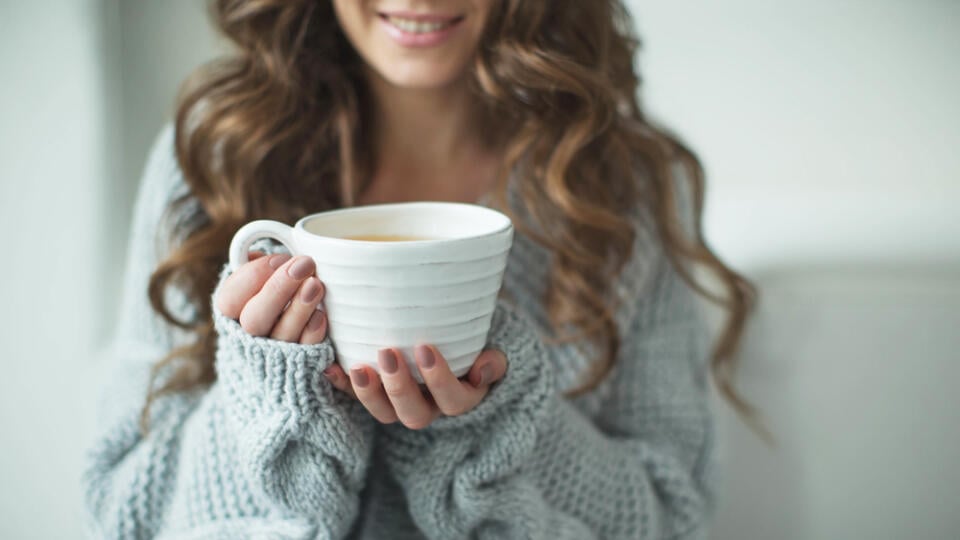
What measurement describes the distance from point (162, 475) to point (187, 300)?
0.65ft

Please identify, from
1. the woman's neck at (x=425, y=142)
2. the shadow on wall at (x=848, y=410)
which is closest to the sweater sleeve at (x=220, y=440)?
the woman's neck at (x=425, y=142)

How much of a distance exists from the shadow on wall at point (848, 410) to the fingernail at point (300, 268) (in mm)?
779

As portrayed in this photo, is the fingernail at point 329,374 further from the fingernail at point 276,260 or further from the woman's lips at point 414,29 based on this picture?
the woman's lips at point 414,29

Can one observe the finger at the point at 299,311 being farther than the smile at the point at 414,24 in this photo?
No

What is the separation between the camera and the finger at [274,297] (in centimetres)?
46

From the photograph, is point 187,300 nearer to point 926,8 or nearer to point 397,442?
point 397,442

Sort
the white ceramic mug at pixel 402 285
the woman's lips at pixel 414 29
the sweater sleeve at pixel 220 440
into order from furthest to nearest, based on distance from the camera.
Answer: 1. the woman's lips at pixel 414 29
2. the sweater sleeve at pixel 220 440
3. the white ceramic mug at pixel 402 285

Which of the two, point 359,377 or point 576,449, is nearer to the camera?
point 359,377

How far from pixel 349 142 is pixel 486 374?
18.0 inches

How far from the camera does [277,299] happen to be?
47 centimetres

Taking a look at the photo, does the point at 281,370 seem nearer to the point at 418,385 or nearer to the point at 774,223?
the point at 418,385

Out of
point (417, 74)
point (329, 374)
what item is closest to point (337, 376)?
point (329, 374)

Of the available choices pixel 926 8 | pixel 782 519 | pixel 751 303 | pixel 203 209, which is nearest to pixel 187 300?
pixel 203 209

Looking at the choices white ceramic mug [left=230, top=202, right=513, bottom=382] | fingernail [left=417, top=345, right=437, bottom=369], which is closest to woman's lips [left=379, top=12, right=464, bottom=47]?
white ceramic mug [left=230, top=202, right=513, bottom=382]
